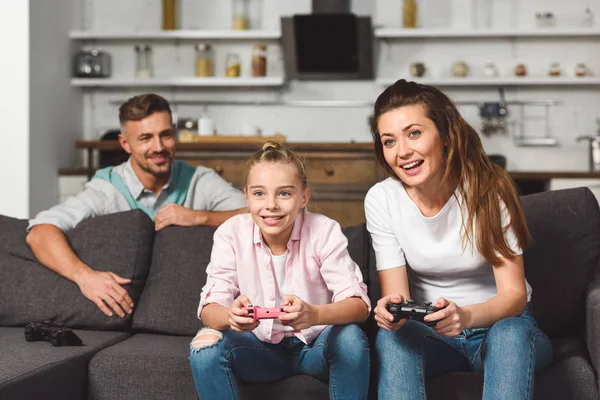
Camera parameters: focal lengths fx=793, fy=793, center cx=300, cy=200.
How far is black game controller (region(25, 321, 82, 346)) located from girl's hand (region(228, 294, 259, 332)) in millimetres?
641

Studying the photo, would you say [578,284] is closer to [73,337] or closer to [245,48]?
[73,337]

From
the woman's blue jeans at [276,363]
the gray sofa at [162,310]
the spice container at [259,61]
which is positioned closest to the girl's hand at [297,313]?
the woman's blue jeans at [276,363]

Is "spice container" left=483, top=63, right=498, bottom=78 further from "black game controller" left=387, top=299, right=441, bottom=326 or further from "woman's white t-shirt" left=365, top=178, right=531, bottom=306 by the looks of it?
"black game controller" left=387, top=299, right=441, bottom=326

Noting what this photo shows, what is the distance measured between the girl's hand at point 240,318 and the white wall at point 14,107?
3092 mm

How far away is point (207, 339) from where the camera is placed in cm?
185

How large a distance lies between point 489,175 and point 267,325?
666 mm

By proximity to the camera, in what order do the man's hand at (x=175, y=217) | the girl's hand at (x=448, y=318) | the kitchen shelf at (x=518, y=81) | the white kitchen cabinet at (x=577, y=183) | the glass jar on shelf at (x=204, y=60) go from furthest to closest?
the glass jar on shelf at (x=204, y=60) → the kitchen shelf at (x=518, y=81) → the white kitchen cabinet at (x=577, y=183) → the man's hand at (x=175, y=217) → the girl's hand at (x=448, y=318)

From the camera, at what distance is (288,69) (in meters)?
5.23

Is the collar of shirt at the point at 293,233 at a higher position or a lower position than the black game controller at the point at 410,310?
higher

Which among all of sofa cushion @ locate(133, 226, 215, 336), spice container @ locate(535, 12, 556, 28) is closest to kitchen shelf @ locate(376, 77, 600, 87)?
spice container @ locate(535, 12, 556, 28)

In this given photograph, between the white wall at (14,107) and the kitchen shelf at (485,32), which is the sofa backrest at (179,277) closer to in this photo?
the white wall at (14,107)

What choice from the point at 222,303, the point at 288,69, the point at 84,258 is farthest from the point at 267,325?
the point at 288,69

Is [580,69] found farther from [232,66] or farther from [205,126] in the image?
[205,126]

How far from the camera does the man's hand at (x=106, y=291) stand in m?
2.41
